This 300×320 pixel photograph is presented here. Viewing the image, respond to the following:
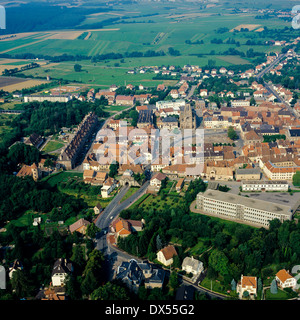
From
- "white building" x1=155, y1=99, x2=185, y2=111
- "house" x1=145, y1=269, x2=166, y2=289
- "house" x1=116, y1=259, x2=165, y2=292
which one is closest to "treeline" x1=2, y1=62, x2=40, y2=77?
"white building" x1=155, y1=99, x2=185, y2=111

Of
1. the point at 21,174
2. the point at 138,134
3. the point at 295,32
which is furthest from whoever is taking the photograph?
the point at 295,32

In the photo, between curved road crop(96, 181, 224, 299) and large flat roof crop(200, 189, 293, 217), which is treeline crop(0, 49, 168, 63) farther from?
large flat roof crop(200, 189, 293, 217)

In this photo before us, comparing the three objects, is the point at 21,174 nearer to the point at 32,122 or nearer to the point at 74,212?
the point at 74,212

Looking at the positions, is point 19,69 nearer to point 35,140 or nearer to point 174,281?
point 35,140

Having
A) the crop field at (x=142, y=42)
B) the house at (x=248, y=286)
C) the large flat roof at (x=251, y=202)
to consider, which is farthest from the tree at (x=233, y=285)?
the crop field at (x=142, y=42)

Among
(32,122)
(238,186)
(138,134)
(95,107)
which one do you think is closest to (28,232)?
(238,186)

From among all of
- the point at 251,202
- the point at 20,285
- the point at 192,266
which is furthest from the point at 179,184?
the point at 20,285
